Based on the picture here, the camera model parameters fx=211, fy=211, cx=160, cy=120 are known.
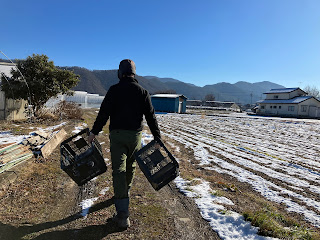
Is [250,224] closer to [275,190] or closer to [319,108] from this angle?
[275,190]

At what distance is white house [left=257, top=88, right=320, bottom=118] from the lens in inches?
1850

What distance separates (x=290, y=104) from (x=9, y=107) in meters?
52.7

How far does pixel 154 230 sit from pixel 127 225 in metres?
0.37

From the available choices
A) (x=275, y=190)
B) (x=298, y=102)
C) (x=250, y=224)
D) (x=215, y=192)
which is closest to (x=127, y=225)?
(x=250, y=224)

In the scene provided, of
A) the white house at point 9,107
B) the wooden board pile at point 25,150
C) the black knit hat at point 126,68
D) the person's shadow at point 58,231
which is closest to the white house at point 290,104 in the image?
the white house at point 9,107

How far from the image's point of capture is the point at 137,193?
4.06 metres

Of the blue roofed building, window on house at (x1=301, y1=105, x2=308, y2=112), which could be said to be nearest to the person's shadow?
the blue roofed building

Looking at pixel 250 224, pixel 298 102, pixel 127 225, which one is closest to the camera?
pixel 127 225

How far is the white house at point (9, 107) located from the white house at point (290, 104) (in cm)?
4787

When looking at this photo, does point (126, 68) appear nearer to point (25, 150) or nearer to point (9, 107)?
point (25, 150)

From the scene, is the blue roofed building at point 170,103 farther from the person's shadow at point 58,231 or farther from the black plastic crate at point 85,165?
the person's shadow at point 58,231

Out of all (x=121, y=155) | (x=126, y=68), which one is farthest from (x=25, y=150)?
(x=126, y=68)

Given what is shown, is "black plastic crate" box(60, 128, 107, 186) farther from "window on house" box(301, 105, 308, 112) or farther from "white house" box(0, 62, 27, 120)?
"window on house" box(301, 105, 308, 112)

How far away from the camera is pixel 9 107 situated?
1194cm
